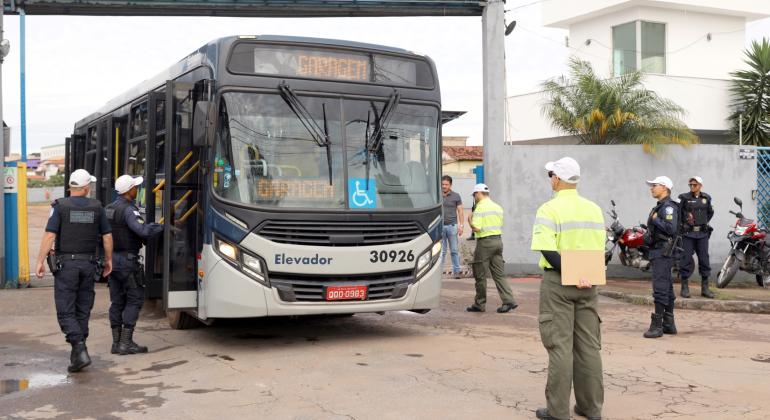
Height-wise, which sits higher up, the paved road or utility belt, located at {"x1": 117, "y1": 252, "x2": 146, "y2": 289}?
utility belt, located at {"x1": 117, "y1": 252, "x2": 146, "y2": 289}

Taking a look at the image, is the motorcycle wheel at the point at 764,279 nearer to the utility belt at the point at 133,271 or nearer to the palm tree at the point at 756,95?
the palm tree at the point at 756,95

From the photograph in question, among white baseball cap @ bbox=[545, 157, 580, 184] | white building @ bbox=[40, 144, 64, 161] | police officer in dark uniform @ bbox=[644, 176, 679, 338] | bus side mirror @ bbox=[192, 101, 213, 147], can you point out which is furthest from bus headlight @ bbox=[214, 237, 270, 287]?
white building @ bbox=[40, 144, 64, 161]

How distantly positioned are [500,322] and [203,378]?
446 centimetres

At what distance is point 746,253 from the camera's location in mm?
14352

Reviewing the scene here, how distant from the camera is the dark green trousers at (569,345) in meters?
5.92

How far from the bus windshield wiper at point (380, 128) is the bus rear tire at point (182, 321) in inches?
115

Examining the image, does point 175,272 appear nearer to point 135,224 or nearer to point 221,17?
point 135,224

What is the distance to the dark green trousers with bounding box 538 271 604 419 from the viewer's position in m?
5.92

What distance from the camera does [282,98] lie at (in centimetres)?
864

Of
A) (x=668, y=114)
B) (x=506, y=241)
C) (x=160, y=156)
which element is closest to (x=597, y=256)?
(x=160, y=156)

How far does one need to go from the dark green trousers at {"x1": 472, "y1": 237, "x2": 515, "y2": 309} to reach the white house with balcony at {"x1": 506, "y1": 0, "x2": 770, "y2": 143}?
46.2 ft

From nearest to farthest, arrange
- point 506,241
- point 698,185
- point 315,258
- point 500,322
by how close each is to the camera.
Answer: point 315,258, point 500,322, point 698,185, point 506,241

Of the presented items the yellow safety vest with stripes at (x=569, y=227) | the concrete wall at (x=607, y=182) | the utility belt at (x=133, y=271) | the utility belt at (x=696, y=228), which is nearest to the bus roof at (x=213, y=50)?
the utility belt at (x=133, y=271)

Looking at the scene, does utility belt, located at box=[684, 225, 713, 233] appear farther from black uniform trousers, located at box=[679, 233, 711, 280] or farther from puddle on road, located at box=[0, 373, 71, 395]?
puddle on road, located at box=[0, 373, 71, 395]
